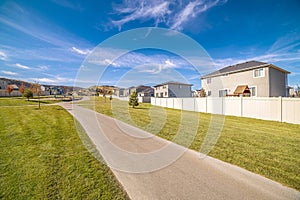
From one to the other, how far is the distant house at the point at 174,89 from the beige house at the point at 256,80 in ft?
55.4

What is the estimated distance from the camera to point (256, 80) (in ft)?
61.1

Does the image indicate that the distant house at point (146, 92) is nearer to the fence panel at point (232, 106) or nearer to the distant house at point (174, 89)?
the distant house at point (174, 89)

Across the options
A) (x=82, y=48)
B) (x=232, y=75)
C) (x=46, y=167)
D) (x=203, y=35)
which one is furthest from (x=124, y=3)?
(x=232, y=75)

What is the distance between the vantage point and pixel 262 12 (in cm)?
952

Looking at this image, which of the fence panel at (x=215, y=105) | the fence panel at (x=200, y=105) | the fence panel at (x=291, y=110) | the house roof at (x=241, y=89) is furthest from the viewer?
the house roof at (x=241, y=89)

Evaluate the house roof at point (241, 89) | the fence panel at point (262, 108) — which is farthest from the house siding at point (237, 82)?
the fence panel at point (262, 108)

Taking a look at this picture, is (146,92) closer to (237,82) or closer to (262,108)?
(237,82)

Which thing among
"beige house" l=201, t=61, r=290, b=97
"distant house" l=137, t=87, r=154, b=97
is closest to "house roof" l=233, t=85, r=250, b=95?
"beige house" l=201, t=61, r=290, b=97

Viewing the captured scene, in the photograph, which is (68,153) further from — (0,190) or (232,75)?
(232,75)

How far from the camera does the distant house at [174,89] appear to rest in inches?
1562

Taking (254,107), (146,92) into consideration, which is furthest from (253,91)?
(146,92)

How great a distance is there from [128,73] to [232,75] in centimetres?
1844

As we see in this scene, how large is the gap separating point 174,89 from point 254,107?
29.5 meters

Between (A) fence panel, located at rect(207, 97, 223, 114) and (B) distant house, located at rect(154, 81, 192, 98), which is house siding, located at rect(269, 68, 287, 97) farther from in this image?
(B) distant house, located at rect(154, 81, 192, 98)
